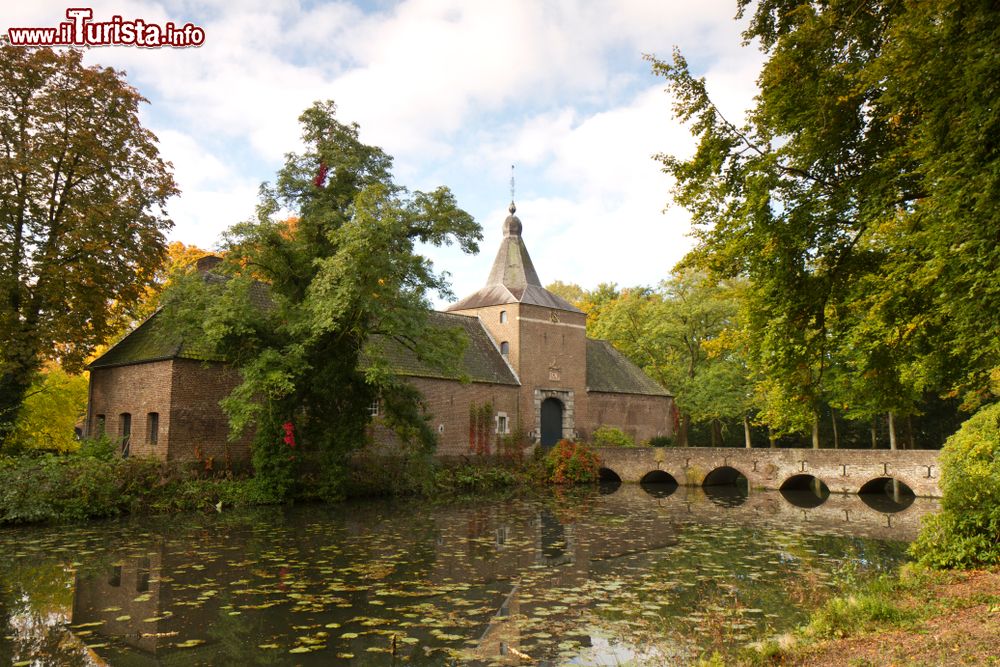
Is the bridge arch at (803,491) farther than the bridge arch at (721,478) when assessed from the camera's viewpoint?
No

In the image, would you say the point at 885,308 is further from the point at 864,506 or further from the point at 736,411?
the point at 736,411

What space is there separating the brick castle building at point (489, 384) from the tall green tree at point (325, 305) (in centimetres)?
196

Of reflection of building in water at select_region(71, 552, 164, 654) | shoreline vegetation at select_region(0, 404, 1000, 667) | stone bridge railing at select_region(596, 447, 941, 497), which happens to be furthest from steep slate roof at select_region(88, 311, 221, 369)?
stone bridge railing at select_region(596, 447, 941, 497)

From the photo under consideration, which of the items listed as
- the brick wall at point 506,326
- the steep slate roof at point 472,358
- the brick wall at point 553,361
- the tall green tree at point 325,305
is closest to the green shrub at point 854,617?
the tall green tree at point 325,305

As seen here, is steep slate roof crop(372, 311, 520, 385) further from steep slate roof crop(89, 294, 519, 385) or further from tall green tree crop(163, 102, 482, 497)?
tall green tree crop(163, 102, 482, 497)

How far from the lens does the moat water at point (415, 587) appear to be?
6.25 m

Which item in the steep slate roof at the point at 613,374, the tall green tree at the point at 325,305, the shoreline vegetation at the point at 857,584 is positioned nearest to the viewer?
the shoreline vegetation at the point at 857,584

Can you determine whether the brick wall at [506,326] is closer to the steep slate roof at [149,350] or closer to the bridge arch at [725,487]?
the bridge arch at [725,487]

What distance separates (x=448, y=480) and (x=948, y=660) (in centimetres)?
2032

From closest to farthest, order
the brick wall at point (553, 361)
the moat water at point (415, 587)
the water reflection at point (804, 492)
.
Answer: the moat water at point (415, 587)
the water reflection at point (804, 492)
the brick wall at point (553, 361)

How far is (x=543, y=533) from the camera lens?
44.8 feet

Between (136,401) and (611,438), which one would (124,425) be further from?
(611,438)

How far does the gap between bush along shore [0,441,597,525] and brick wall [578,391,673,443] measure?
26.2 ft

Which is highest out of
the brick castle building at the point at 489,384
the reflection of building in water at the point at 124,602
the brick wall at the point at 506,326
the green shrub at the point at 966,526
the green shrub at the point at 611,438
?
the brick wall at the point at 506,326
